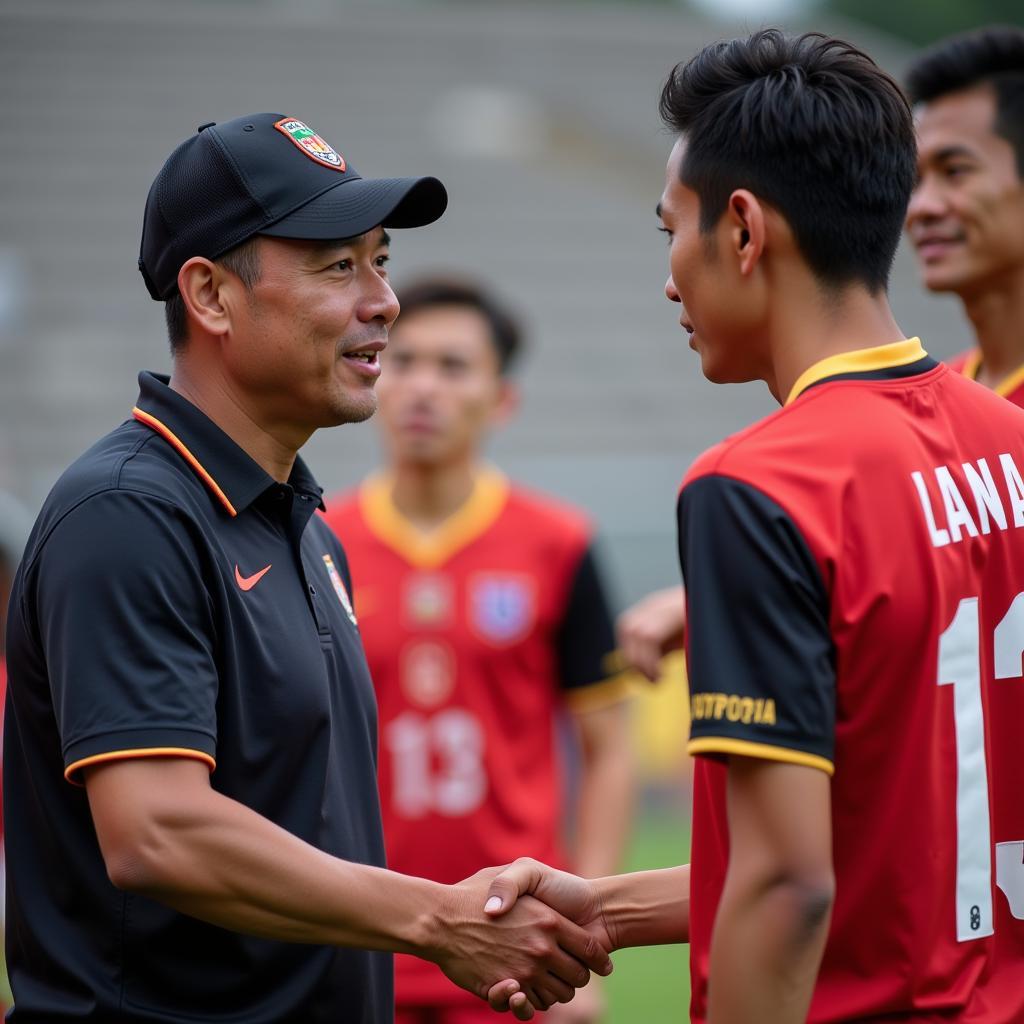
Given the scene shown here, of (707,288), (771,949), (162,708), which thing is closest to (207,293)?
(162,708)

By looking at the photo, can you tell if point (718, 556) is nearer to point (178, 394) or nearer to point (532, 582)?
point (178, 394)

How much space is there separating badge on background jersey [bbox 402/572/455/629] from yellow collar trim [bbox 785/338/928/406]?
291 centimetres

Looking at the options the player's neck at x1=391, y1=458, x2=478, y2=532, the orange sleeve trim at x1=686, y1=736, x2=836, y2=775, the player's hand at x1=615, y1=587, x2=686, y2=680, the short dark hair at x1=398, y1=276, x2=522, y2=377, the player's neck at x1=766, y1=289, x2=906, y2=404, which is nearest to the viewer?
the orange sleeve trim at x1=686, y1=736, x2=836, y2=775

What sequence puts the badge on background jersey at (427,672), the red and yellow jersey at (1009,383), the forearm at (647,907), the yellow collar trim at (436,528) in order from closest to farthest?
the forearm at (647,907) < the red and yellow jersey at (1009,383) < the badge on background jersey at (427,672) < the yellow collar trim at (436,528)

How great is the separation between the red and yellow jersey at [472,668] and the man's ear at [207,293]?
2.38 m

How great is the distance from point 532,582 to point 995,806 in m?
2.99

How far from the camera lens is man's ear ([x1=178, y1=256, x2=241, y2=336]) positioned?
2.80m

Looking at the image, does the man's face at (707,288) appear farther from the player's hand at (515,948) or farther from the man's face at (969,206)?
the man's face at (969,206)

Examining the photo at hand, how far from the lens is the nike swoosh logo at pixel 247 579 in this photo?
265cm

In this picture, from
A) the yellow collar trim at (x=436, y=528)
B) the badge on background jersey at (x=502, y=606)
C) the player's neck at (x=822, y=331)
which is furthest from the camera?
the yellow collar trim at (x=436, y=528)

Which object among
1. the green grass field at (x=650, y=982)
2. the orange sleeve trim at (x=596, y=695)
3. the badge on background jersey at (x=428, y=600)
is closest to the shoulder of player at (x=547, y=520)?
the badge on background jersey at (x=428, y=600)

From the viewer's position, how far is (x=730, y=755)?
2.10 m

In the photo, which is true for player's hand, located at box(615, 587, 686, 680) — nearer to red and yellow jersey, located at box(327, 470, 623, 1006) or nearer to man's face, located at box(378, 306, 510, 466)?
red and yellow jersey, located at box(327, 470, 623, 1006)

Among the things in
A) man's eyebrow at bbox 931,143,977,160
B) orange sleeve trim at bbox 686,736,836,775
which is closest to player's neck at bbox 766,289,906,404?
orange sleeve trim at bbox 686,736,836,775
